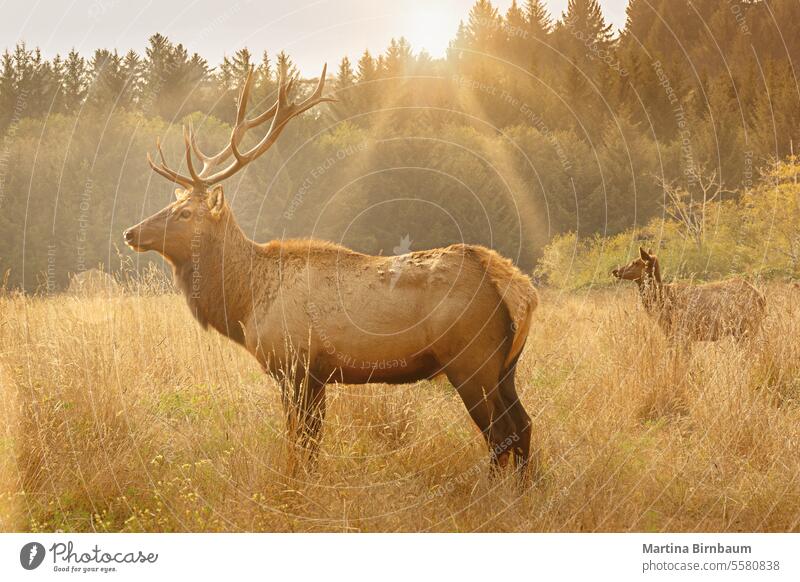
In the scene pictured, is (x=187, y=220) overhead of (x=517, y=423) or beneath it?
overhead

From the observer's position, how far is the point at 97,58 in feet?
88.4

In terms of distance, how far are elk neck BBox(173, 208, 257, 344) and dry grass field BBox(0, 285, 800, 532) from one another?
592 mm

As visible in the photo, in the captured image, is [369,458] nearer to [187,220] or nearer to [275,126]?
[187,220]

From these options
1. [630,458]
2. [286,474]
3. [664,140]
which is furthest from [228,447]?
[664,140]

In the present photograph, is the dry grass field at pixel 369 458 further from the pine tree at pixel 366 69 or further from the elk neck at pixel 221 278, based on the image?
the pine tree at pixel 366 69

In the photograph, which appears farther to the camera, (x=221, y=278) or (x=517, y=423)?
(x=221, y=278)

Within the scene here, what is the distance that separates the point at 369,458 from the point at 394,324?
0.97 metres

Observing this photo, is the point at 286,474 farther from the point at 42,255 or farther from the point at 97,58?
the point at 97,58

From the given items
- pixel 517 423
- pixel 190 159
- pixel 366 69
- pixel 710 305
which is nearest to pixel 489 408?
pixel 517 423

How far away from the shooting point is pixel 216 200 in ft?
21.1

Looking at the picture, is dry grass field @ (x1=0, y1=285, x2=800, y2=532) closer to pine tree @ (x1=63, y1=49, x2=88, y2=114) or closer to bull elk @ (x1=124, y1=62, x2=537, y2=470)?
bull elk @ (x1=124, y1=62, x2=537, y2=470)

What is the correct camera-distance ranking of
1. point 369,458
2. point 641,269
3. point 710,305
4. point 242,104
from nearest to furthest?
point 369,458 → point 242,104 → point 710,305 → point 641,269

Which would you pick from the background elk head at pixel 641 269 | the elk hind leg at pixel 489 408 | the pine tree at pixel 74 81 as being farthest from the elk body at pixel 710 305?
the pine tree at pixel 74 81

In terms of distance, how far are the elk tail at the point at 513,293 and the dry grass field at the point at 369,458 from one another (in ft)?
2.74
